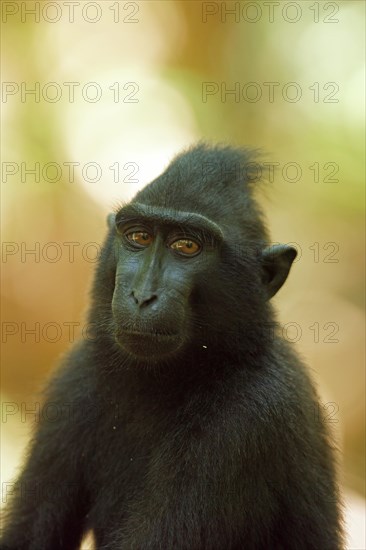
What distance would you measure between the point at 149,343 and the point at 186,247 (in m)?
0.76

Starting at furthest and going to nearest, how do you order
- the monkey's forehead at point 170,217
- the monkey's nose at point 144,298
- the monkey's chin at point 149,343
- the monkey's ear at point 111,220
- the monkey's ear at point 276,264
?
the monkey's ear at point 111,220 < the monkey's ear at point 276,264 < the monkey's forehead at point 170,217 < the monkey's chin at point 149,343 < the monkey's nose at point 144,298

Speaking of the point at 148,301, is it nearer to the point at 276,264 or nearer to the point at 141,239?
the point at 141,239

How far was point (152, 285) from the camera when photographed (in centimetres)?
585

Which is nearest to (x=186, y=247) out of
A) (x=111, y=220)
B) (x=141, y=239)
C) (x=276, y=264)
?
(x=141, y=239)

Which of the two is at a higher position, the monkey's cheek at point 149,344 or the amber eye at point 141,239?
the amber eye at point 141,239

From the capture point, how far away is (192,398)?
20.4 ft

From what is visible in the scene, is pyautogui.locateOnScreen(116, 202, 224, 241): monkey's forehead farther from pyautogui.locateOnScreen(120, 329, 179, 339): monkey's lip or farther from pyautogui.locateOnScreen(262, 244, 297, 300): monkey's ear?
pyautogui.locateOnScreen(120, 329, 179, 339): monkey's lip

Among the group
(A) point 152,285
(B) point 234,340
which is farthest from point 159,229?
(B) point 234,340

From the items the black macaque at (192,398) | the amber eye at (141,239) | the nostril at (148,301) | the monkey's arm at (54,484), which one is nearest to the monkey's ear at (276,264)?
the black macaque at (192,398)

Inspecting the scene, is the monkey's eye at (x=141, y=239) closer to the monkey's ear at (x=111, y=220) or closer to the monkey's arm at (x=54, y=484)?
the monkey's ear at (x=111, y=220)

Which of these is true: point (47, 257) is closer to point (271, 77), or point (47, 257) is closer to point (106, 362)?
point (271, 77)

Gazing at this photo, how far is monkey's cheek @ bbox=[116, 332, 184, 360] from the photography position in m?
5.87

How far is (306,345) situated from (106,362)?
847 centimetres

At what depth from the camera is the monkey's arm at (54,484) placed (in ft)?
22.6
